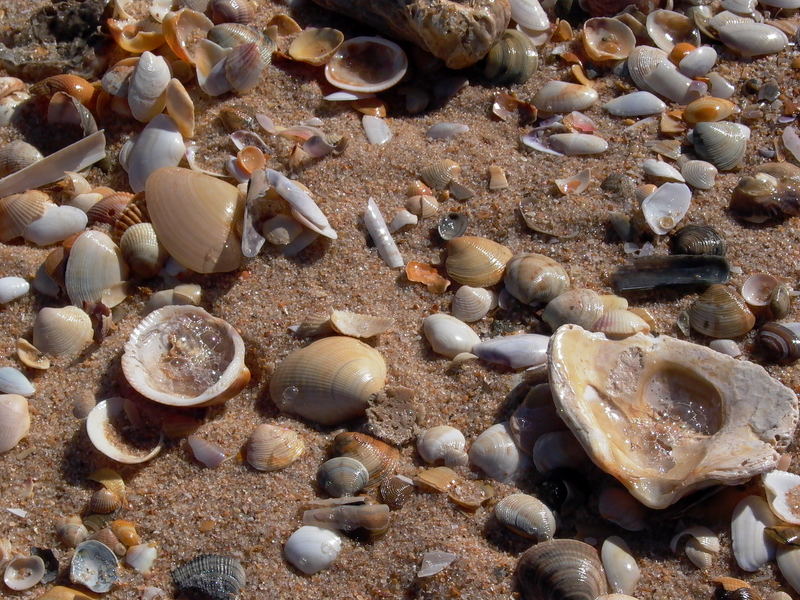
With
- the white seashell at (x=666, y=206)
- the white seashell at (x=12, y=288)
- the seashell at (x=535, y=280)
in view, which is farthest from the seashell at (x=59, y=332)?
the white seashell at (x=666, y=206)

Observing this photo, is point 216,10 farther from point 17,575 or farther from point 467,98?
point 17,575

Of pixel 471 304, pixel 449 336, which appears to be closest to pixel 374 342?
pixel 449 336

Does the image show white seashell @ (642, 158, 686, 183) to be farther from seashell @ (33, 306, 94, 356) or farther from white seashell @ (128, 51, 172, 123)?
seashell @ (33, 306, 94, 356)

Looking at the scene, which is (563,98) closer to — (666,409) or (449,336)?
(449,336)

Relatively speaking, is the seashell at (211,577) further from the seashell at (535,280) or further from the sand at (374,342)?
the seashell at (535,280)

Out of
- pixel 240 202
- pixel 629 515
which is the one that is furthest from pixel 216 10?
pixel 629 515

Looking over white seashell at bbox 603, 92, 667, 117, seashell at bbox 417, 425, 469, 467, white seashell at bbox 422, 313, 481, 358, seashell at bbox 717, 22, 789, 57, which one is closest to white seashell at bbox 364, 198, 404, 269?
white seashell at bbox 422, 313, 481, 358
